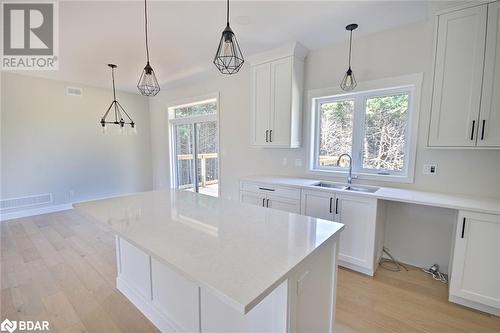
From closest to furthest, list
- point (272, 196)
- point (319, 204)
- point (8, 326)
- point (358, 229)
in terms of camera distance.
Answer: point (8, 326) → point (358, 229) → point (319, 204) → point (272, 196)

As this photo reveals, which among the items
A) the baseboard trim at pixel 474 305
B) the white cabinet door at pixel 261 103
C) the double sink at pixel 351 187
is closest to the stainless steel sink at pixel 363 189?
the double sink at pixel 351 187

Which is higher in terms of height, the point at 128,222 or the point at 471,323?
the point at 128,222

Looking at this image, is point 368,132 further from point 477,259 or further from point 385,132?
point 477,259

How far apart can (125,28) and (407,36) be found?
Answer: 3185mm

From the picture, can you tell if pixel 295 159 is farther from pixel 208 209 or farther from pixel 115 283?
pixel 115 283

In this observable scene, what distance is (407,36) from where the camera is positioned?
2.49 meters

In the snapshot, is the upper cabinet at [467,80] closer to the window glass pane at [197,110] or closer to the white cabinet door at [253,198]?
the white cabinet door at [253,198]

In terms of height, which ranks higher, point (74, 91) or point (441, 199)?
point (74, 91)

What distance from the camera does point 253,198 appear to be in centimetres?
319

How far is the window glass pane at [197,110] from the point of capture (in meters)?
4.62

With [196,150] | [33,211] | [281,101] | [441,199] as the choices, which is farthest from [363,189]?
[33,211]

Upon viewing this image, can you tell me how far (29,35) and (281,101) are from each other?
322cm

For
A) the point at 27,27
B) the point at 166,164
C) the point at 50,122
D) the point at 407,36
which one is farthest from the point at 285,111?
the point at 50,122

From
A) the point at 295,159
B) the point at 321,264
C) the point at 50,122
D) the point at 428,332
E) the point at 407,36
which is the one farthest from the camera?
the point at 50,122
